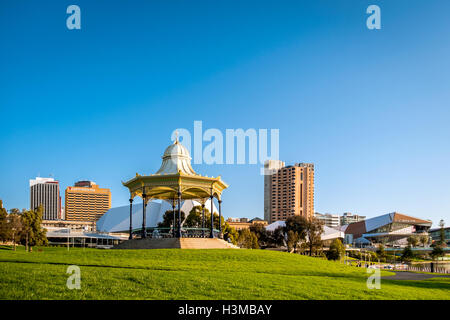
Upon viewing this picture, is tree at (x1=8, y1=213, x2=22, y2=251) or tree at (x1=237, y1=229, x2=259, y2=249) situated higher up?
tree at (x1=8, y1=213, x2=22, y2=251)

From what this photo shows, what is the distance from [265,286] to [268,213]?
512 ft

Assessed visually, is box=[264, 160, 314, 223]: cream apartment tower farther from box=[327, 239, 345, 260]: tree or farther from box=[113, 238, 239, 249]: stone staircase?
box=[113, 238, 239, 249]: stone staircase

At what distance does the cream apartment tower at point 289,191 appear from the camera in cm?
15938

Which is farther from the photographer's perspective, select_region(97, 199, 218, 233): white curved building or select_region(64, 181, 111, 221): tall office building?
select_region(64, 181, 111, 221): tall office building

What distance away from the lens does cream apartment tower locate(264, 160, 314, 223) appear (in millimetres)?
159375

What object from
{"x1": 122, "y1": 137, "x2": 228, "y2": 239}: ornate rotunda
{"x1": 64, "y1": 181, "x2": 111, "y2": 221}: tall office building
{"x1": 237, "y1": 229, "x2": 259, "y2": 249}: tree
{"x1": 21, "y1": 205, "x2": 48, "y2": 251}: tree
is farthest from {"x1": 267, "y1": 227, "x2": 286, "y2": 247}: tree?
{"x1": 64, "y1": 181, "x2": 111, "y2": 221}: tall office building

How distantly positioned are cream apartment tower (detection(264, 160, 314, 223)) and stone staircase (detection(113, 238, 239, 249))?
13186 centimetres

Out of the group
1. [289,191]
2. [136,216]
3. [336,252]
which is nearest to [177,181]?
[336,252]

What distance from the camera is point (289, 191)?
528 feet
